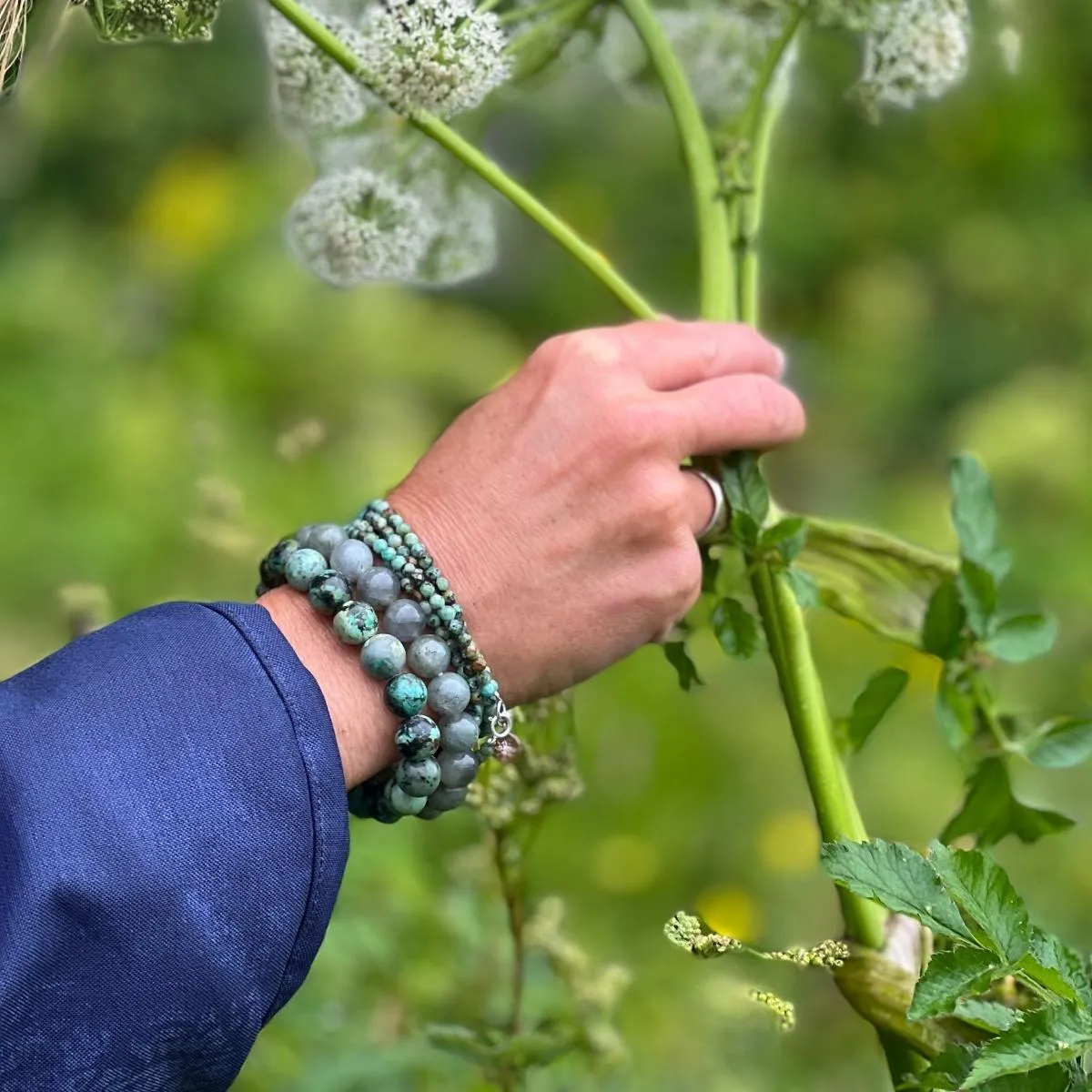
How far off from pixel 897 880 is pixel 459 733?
0.69 feet

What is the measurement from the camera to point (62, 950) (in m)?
0.52

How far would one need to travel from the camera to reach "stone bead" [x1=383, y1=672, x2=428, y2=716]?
23.7 inches

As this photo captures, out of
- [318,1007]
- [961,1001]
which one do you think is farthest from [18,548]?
[961,1001]

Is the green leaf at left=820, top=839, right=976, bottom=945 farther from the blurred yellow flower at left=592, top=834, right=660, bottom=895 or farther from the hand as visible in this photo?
the blurred yellow flower at left=592, top=834, right=660, bottom=895

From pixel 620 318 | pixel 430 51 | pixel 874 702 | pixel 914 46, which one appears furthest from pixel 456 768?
Result: pixel 620 318

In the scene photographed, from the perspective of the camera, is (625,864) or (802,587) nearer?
(802,587)

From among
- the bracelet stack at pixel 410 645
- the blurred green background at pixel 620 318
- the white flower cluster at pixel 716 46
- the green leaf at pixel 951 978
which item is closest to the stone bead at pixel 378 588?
the bracelet stack at pixel 410 645

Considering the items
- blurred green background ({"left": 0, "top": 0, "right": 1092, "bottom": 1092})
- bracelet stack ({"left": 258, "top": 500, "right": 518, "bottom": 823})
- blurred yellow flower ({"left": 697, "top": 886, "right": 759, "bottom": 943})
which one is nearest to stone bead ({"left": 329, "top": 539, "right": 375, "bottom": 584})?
bracelet stack ({"left": 258, "top": 500, "right": 518, "bottom": 823})

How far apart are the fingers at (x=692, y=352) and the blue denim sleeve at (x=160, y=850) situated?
25 centimetres

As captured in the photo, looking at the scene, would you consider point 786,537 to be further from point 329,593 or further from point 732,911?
point 732,911

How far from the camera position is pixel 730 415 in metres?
0.71

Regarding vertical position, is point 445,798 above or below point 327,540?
below

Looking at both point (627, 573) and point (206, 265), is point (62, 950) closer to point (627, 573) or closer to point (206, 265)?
point (627, 573)

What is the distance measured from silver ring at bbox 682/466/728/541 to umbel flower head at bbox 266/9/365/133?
0.27 meters
